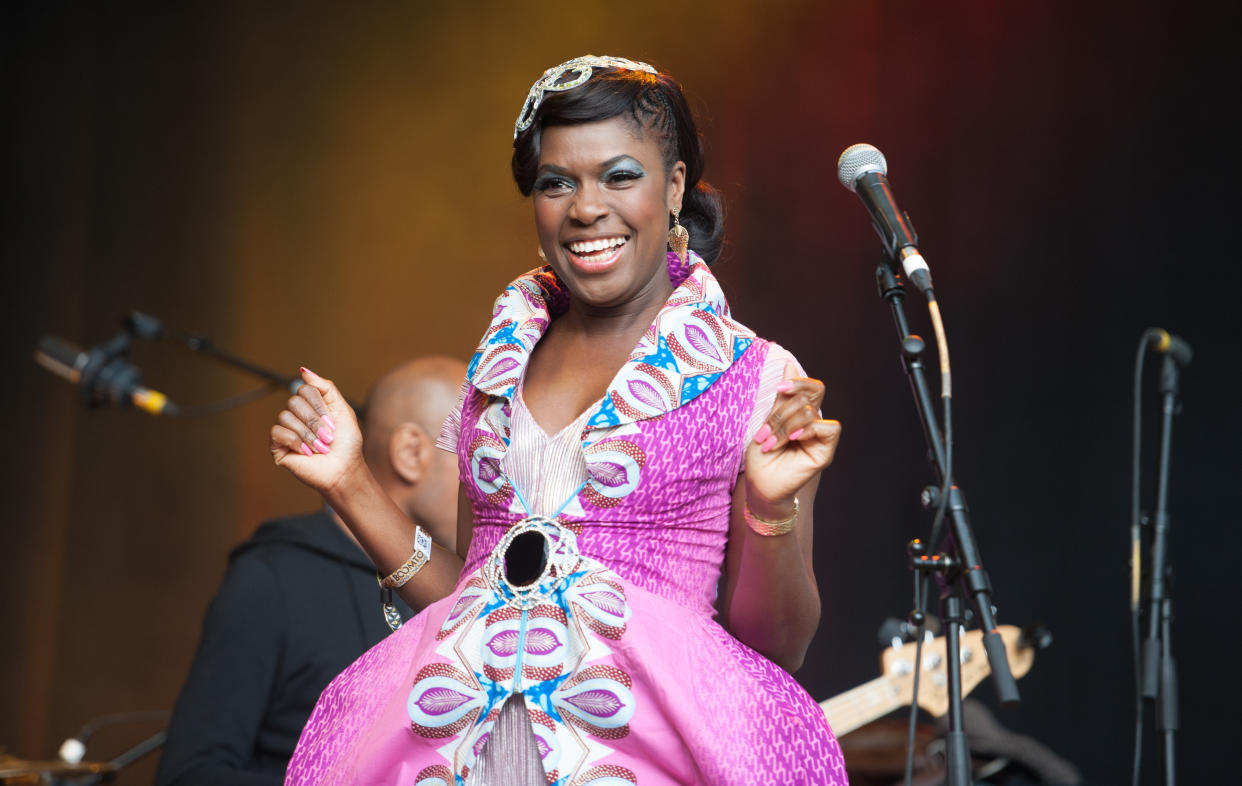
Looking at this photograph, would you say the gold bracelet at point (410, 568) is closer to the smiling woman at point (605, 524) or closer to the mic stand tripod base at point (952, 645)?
the smiling woman at point (605, 524)

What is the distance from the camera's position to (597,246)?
1632 millimetres

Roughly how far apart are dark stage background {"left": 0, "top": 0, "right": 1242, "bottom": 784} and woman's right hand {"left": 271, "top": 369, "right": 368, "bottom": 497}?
648mm

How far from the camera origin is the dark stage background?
356 cm

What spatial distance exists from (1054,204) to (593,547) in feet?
8.77

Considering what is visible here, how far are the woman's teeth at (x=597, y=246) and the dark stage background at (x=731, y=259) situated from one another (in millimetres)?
614

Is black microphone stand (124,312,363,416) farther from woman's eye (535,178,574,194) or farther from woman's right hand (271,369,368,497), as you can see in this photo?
woman's eye (535,178,574,194)

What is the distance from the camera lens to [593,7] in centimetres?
461

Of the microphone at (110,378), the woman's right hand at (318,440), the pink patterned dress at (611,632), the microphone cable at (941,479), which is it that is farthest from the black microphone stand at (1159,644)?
the microphone at (110,378)

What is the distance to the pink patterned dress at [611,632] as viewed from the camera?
1409 millimetres

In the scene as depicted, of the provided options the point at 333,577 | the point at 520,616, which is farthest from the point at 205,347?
the point at 520,616

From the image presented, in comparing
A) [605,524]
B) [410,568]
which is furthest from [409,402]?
[605,524]

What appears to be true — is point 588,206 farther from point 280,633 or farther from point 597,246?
point 280,633

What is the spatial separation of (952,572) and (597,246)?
27.7 inches

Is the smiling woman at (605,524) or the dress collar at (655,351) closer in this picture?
the smiling woman at (605,524)
